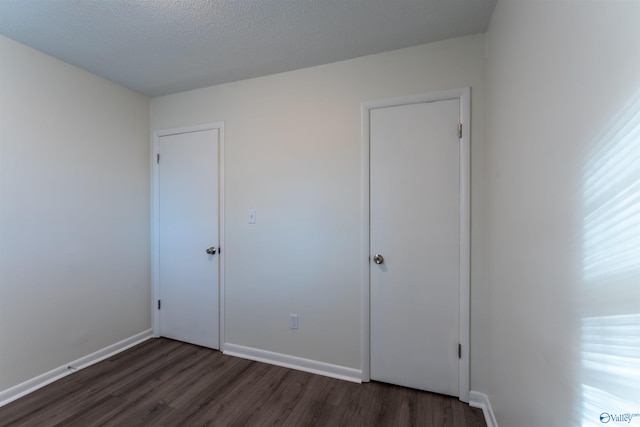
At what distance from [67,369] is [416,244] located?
290 centimetres

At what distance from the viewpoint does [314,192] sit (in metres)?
2.18

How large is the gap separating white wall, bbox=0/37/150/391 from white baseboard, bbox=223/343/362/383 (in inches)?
44.3

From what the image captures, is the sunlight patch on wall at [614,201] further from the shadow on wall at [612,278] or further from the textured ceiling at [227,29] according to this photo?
the textured ceiling at [227,29]

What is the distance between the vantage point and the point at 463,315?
1.81 meters

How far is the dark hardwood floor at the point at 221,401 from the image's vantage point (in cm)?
168

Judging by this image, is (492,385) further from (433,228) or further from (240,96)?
(240,96)

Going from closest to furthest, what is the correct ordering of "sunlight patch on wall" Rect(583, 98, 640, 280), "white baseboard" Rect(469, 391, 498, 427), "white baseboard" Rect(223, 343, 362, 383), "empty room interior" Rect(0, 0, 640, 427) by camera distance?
"sunlight patch on wall" Rect(583, 98, 640, 280) → "empty room interior" Rect(0, 0, 640, 427) → "white baseboard" Rect(469, 391, 498, 427) → "white baseboard" Rect(223, 343, 362, 383)

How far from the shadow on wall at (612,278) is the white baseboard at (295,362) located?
1602mm

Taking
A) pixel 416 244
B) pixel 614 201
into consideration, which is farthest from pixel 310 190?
pixel 614 201

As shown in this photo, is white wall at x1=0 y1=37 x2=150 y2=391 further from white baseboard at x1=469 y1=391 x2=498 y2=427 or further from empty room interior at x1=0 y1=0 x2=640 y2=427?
white baseboard at x1=469 y1=391 x2=498 y2=427

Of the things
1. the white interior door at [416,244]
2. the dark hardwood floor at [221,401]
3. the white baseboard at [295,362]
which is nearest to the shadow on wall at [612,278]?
the white interior door at [416,244]

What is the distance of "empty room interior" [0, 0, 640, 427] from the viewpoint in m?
0.95

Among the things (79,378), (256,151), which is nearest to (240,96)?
(256,151)

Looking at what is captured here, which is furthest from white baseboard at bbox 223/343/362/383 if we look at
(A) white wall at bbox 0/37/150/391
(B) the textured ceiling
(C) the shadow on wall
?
(B) the textured ceiling
